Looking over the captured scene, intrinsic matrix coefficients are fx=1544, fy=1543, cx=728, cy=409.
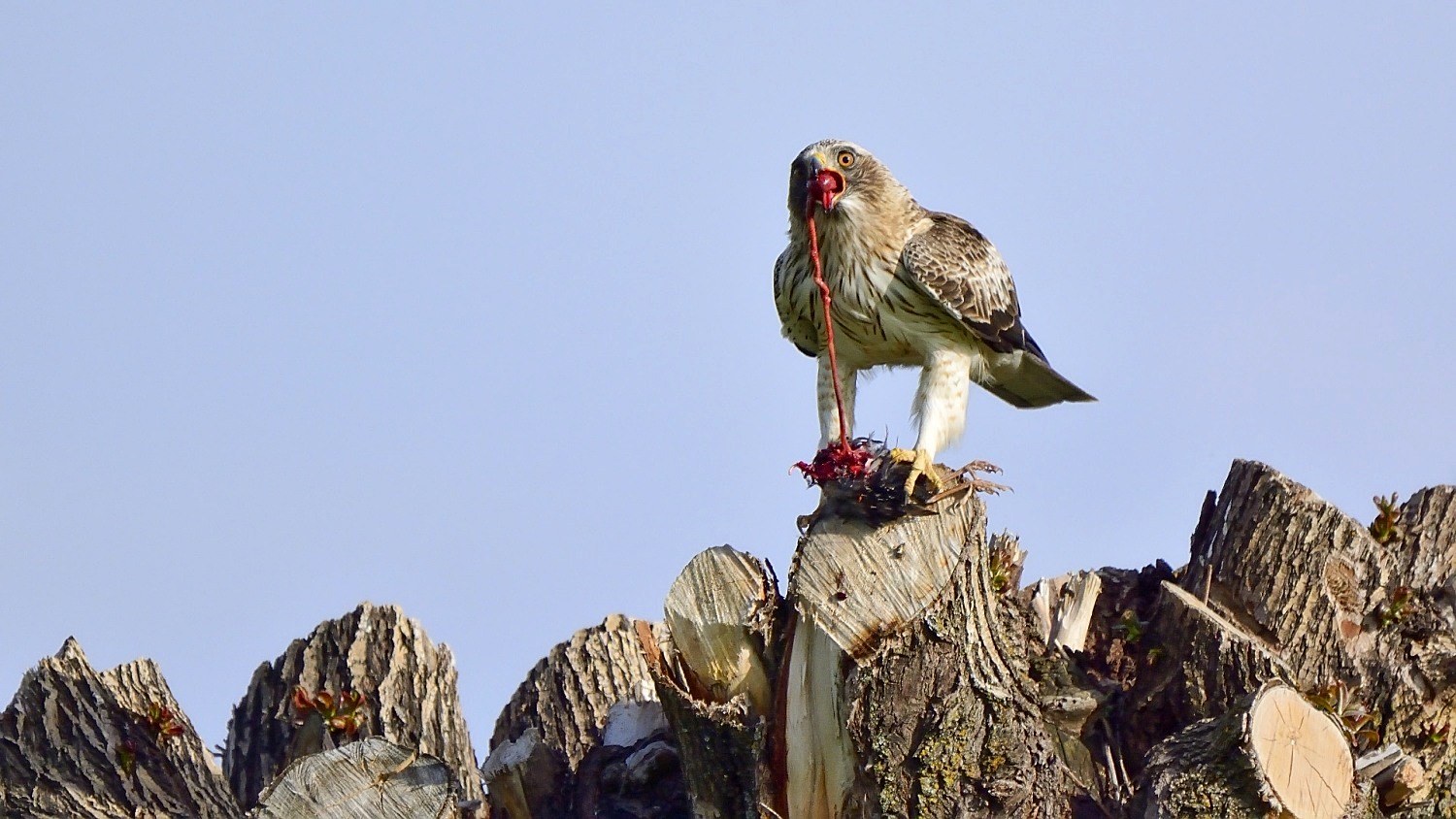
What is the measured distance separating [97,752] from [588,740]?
6.93ft

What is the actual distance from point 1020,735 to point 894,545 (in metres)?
0.77

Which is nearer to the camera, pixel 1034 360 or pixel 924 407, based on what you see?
pixel 924 407

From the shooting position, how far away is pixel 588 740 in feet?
23.4

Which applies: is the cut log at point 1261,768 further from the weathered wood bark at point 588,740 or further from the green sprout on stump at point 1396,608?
the weathered wood bark at point 588,740

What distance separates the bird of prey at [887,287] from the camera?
23.3ft

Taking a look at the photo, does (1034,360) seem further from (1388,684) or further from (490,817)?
(490,817)

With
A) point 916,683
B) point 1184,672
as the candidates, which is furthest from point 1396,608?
point 916,683

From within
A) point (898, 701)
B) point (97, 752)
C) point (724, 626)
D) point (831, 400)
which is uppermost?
point (831, 400)

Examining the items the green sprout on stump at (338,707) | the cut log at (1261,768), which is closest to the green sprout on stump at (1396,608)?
the cut log at (1261,768)

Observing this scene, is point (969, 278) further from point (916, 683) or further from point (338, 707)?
point (338, 707)

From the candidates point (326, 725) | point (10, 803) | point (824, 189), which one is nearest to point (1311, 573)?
→ point (824, 189)

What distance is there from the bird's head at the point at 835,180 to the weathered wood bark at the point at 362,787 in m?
3.05

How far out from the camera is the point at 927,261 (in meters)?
7.11

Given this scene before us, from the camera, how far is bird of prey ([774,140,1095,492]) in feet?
23.3
